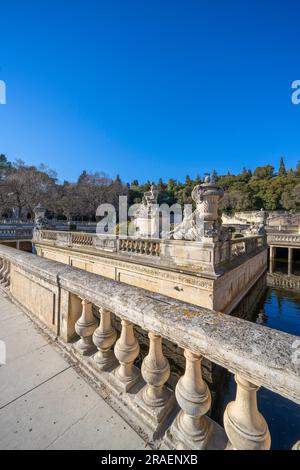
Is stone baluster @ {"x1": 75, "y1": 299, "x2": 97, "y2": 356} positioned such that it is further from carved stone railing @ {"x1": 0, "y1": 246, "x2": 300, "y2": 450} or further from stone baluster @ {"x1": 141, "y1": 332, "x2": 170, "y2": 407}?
stone baluster @ {"x1": 141, "y1": 332, "x2": 170, "y2": 407}

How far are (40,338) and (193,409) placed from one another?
1.90m

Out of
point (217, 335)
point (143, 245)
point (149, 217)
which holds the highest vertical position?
point (149, 217)

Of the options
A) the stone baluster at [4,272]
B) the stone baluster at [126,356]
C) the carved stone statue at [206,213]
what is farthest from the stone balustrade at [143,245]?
the stone baluster at [126,356]

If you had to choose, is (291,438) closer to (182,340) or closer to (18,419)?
(182,340)

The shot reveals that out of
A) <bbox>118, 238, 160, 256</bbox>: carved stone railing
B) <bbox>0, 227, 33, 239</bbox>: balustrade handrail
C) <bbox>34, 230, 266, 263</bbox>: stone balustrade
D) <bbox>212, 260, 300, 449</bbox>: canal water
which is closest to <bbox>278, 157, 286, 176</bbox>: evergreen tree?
<bbox>34, 230, 266, 263</bbox>: stone balustrade

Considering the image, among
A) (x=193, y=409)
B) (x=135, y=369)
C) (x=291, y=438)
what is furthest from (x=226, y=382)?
(x=193, y=409)

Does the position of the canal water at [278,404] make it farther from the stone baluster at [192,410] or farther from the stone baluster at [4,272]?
the stone baluster at [4,272]

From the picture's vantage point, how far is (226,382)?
4.20 m

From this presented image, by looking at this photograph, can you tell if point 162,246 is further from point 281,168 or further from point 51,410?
point 281,168

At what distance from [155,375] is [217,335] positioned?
0.65 m

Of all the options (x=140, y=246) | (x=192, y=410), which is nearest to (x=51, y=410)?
(x=192, y=410)

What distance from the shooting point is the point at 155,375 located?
1417 mm

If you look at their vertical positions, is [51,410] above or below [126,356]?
below

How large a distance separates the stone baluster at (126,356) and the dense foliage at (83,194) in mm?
35417
